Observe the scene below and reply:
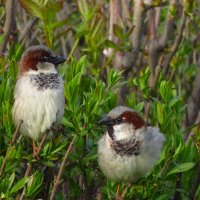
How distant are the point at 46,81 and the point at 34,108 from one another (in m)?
0.16

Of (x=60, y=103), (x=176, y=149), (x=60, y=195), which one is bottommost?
(x=60, y=195)

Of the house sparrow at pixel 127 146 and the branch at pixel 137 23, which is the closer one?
the house sparrow at pixel 127 146

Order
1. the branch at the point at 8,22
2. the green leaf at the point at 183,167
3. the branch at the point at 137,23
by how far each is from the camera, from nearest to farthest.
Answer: the green leaf at the point at 183,167 < the branch at the point at 8,22 < the branch at the point at 137,23

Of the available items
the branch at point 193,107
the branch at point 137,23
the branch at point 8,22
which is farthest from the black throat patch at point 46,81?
the branch at point 193,107

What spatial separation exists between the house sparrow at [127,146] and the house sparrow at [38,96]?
0.26 m

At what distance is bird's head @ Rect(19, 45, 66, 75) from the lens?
347cm

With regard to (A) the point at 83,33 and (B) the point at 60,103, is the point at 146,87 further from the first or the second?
(B) the point at 60,103

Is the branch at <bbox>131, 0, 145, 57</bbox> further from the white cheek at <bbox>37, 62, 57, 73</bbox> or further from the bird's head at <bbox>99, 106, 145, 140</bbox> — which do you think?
the bird's head at <bbox>99, 106, 145, 140</bbox>

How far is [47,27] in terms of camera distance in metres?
3.67

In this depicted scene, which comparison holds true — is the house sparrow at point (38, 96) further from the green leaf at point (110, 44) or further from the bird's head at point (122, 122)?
the green leaf at point (110, 44)

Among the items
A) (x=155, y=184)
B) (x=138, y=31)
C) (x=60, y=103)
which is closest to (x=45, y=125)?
(x=60, y=103)

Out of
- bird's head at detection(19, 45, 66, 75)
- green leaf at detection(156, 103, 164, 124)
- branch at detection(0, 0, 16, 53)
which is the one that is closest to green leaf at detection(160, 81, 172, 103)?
green leaf at detection(156, 103, 164, 124)

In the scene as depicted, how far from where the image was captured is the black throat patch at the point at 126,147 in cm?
339

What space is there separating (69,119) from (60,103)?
9cm
